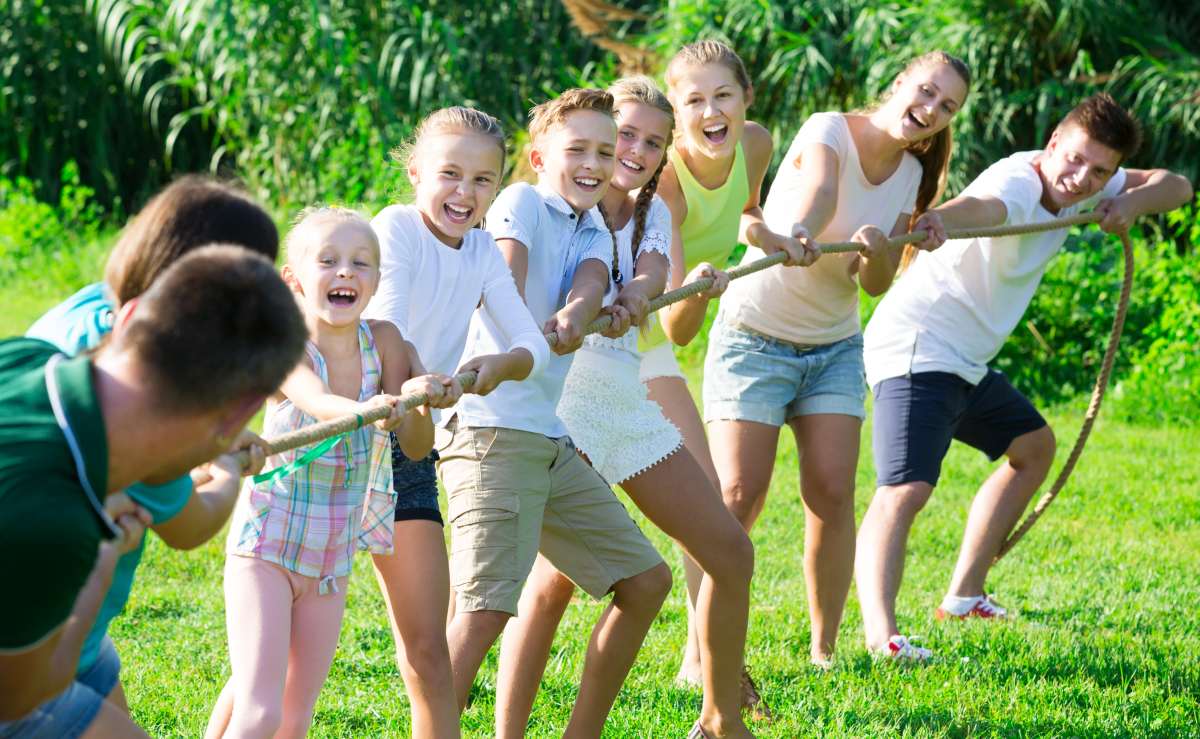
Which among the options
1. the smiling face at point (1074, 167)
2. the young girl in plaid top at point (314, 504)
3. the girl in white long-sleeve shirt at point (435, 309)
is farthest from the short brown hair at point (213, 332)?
the smiling face at point (1074, 167)

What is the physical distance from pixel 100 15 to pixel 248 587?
10859 mm

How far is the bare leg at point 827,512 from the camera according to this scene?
4.59 m

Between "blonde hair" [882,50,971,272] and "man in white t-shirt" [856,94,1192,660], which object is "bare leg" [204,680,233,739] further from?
"blonde hair" [882,50,971,272]

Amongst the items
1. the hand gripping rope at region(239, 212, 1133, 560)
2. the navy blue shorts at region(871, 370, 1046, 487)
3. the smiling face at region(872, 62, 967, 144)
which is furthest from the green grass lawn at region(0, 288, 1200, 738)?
the smiling face at region(872, 62, 967, 144)

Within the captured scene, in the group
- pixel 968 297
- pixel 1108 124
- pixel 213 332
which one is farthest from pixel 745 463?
pixel 213 332

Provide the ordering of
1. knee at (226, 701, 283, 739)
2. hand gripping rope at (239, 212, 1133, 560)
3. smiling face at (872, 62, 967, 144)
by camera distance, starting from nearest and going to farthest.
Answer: hand gripping rope at (239, 212, 1133, 560) → knee at (226, 701, 283, 739) → smiling face at (872, 62, 967, 144)

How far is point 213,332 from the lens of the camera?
1908 millimetres

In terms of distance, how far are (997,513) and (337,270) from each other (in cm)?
321

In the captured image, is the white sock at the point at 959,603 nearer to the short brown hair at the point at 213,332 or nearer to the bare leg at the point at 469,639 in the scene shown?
the bare leg at the point at 469,639

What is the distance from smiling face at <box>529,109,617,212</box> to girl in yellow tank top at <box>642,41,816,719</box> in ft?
1.88

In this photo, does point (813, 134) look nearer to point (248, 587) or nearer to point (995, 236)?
point (995, 236)

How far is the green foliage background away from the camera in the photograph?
9.51 meters

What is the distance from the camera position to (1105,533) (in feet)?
22.0

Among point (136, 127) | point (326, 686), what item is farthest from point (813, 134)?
point (136, 127)
